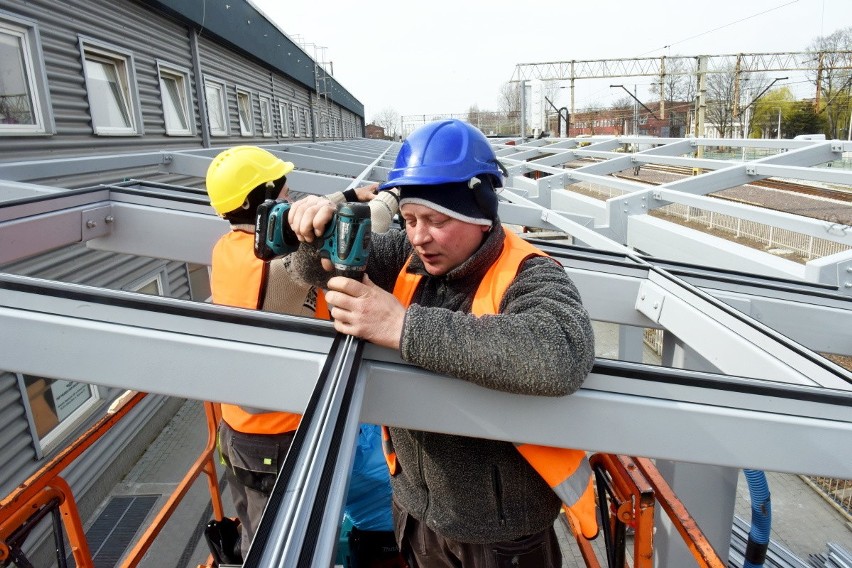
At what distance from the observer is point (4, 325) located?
4.24 ft

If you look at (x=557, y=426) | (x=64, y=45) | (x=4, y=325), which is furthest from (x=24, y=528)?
(x=64, y=45)

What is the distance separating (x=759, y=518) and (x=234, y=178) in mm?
2790

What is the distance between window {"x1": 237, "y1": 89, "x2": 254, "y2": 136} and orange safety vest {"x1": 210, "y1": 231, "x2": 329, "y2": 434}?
1176 cm

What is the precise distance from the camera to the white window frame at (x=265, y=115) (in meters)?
14.9

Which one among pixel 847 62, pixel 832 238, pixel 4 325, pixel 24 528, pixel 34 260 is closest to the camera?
pixel 4 325

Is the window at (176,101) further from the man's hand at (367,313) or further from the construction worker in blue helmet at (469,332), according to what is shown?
the man's hand at (367,313)

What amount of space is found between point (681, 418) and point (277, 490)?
104cm

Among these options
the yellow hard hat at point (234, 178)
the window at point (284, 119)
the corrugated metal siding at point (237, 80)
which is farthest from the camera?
the window at point (284, 119)

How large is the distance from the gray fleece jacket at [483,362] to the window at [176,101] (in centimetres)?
876

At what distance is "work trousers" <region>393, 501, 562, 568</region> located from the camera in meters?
1.79

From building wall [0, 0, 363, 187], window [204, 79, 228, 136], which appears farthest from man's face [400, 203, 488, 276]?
window [204, 79, 228, 136]

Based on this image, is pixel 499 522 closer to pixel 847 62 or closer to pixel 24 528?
pixel 24 528

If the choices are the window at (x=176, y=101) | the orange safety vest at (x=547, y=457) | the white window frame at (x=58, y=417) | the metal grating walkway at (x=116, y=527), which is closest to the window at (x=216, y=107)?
the window at (x=176, y=101)

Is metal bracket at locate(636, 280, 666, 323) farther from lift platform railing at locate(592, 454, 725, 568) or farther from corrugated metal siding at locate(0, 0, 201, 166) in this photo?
corrugated metal siding at locate(0, 0, 201, 166)
